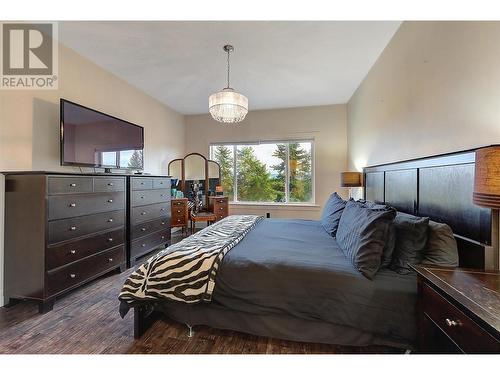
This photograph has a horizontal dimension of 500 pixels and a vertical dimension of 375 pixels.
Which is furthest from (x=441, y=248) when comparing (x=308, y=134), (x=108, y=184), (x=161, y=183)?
(x=308, y=134)

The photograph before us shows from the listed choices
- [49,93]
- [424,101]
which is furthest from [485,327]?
[49,93]

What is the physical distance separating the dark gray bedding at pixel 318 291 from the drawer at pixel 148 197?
190cm

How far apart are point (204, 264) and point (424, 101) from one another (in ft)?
6.87

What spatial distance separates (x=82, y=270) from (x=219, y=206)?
8.08 ft

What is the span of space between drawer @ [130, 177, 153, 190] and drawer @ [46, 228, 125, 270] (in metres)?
0.56

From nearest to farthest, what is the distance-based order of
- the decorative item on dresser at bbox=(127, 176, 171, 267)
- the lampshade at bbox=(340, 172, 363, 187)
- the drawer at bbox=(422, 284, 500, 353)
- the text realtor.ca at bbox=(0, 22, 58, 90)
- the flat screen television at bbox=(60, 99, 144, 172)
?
the drawer at bbox=(422, 284, 500, 353) < the text realtor.ca at bbox=(0, 22, 58, 90) < the flat screen television at bbox=(60, 99, 144, 172) < the decorative item on dresser at bbox=(127, 176, 171, 267) < the lampshade at bbox=(340, 172, 363, 187)

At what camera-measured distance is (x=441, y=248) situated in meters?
1.32

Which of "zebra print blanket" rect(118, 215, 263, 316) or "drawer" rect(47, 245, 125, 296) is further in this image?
"drawer" rect(47, 245, 125, 296)

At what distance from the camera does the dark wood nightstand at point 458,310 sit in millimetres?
775

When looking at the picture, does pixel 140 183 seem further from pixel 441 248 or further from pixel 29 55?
pixel 441 248

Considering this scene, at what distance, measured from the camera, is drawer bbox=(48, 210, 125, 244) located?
2.00m

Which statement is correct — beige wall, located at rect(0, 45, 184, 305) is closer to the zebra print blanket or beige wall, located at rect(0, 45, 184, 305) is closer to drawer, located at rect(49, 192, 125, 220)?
drawer, located at rect(49, 192, 125, 220)

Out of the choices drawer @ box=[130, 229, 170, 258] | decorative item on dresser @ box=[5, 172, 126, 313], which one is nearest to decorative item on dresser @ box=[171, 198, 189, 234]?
drawer @ box=[130, 229, 170, 258]
